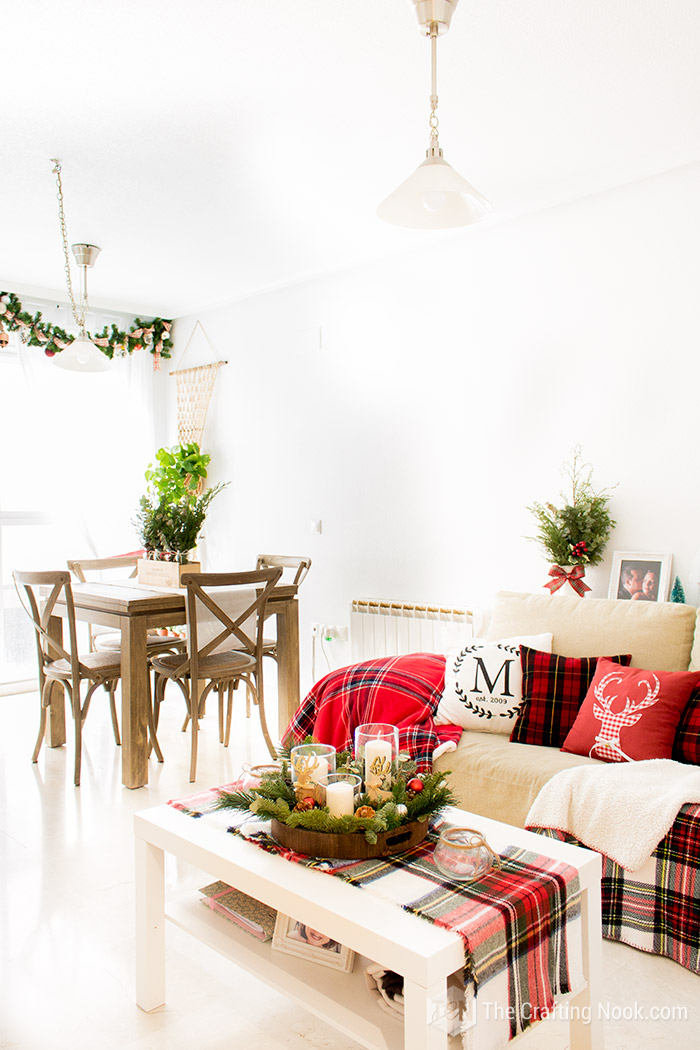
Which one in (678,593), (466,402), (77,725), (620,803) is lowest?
(77,725)

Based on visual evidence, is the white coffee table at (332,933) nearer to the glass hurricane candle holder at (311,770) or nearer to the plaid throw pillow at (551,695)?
the glass hurricane candle holder at (311,770)

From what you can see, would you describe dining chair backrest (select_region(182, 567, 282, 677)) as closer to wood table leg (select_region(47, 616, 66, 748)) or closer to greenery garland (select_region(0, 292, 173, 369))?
wood table leg (select_region(47, 616, 66, 748))

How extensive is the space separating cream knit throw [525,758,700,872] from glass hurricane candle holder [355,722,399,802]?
74cm

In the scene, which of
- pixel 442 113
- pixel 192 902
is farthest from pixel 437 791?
pixel 442 113

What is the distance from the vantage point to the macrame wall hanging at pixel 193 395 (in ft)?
17.4

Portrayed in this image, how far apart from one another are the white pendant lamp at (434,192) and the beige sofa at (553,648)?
1464 mm

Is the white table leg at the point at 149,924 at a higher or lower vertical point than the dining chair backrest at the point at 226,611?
lower

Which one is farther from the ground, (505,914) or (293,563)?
(293,563)

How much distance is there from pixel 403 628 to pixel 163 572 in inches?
48.5

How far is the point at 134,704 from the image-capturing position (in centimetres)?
328

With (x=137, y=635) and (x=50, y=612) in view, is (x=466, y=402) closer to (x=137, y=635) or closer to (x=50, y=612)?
(x=137, y=635)

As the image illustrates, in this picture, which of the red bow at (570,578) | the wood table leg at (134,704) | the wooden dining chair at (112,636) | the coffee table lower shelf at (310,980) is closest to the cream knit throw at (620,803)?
the coffee table lower shelf at (310,980)

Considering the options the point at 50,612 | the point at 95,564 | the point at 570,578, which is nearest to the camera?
the point at 570,578

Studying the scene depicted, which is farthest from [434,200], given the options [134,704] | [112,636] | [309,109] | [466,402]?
[112,636]
